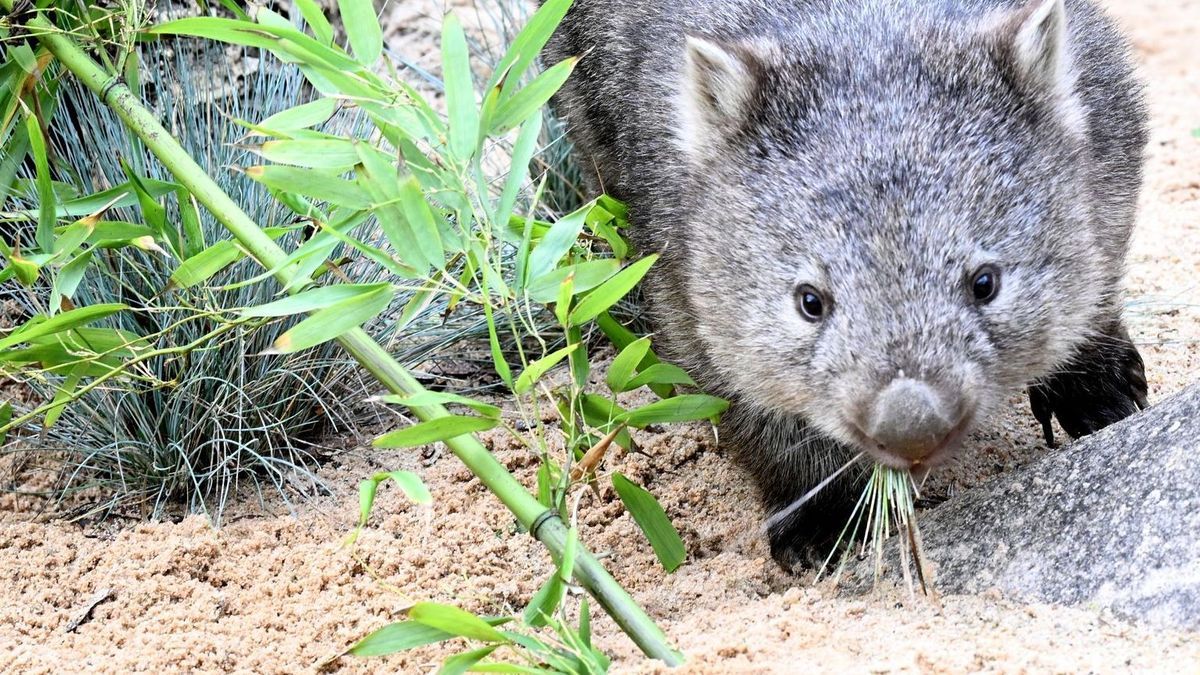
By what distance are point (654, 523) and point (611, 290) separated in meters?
0.62

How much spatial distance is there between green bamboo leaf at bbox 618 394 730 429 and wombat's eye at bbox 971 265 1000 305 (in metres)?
0.73

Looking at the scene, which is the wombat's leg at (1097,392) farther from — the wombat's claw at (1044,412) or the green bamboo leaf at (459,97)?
the green bamboo leaf at (459,97)

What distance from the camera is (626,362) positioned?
125 inches

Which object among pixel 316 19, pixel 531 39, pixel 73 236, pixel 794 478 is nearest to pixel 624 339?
pixel 794 478

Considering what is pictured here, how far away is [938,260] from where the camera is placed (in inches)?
113

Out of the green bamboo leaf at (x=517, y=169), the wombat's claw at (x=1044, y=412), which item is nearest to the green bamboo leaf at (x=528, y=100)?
the green bamboo leaf at (x=517, y=169)

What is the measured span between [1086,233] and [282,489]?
239cm

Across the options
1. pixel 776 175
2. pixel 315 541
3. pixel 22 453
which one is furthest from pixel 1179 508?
pixel 22 453

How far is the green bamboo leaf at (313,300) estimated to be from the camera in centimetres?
283

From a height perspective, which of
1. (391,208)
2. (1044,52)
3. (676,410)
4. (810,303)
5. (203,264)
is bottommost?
(676,410)

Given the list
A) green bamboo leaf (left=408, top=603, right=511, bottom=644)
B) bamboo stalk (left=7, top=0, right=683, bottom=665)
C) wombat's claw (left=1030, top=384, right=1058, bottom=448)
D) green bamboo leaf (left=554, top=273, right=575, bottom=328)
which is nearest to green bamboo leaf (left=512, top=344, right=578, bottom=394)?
green bamboo leaf (left=554, top=273, right=575, bottom=328)

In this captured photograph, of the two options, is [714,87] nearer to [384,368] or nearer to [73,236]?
[384,368]

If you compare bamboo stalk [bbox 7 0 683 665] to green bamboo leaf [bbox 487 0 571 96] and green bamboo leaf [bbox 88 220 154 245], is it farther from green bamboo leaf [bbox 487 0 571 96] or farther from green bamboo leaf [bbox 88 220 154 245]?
green bamboo leaf [bbox 487 0 571 96]

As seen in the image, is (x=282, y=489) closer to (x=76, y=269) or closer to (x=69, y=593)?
(x=69, y=593)
